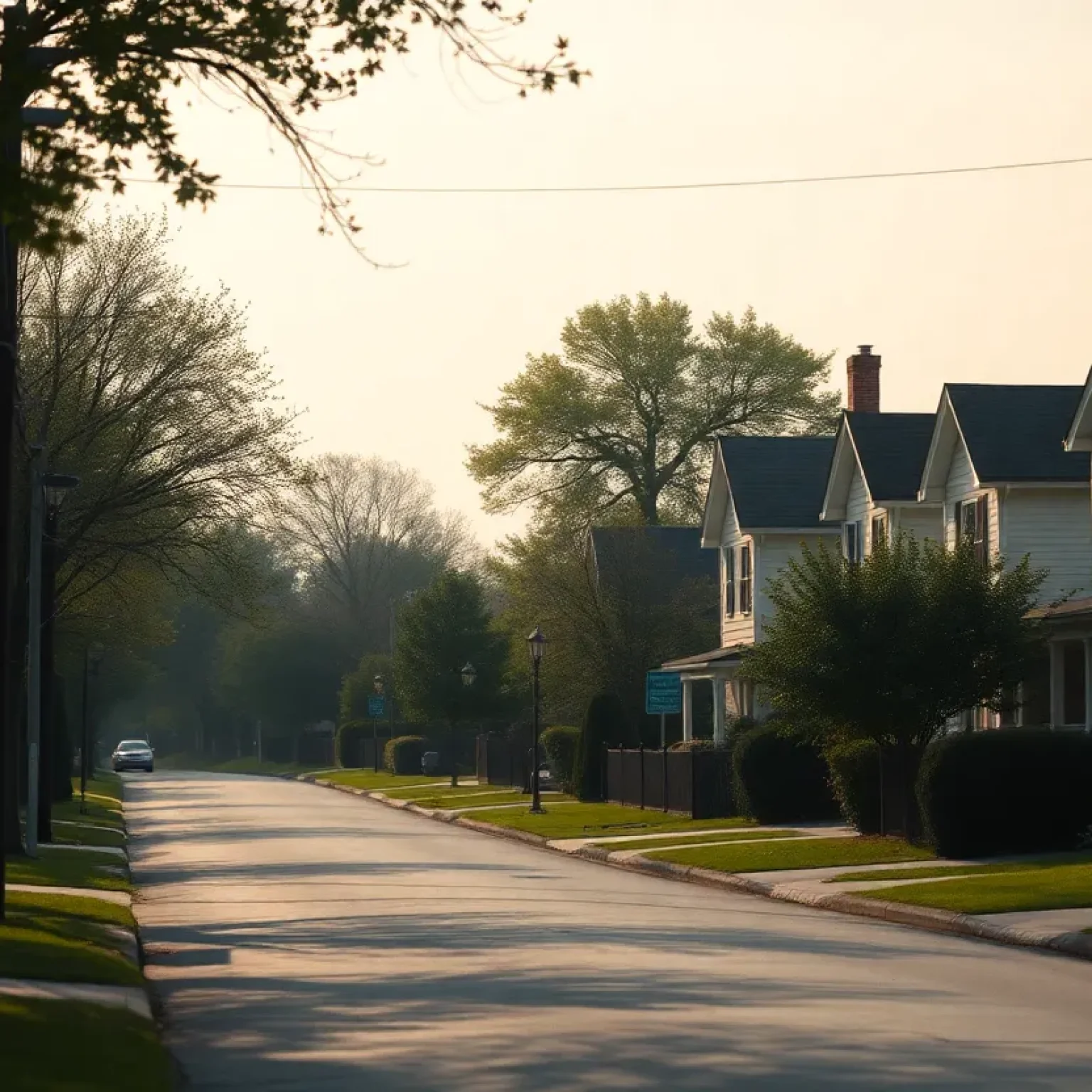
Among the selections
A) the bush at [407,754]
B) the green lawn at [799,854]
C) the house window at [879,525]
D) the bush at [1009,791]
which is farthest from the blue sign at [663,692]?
the bush at [407,754]

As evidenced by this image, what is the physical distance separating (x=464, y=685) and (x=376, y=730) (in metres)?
16.4

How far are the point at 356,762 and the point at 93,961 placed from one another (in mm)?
82566

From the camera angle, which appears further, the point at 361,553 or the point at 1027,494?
the point at 361,553

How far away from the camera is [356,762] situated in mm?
98000

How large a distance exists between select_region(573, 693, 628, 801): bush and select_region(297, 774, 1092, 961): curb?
12473 millimetres

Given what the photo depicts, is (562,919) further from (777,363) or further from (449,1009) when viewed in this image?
(777,363)

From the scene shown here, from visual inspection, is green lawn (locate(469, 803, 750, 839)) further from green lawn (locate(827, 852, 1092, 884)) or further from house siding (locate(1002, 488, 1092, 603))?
green lawn (locate(827, 852, 1092, 884))

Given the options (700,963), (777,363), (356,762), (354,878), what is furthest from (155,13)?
(356,762)

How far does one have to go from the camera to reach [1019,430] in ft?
135

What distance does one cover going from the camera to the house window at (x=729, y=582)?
5575cm

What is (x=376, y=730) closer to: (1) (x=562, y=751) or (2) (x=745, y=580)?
(1) (x=562, y=751)

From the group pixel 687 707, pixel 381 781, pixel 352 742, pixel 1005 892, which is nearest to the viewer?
pixel 1005 892

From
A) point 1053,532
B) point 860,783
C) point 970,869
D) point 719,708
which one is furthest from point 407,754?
point 970,869

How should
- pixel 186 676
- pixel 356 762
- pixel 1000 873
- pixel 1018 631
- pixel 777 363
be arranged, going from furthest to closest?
pixel 186 676 → pixel 356 762 → pixel 777 363 → pixel 1018 631 → pixel 1000 873
